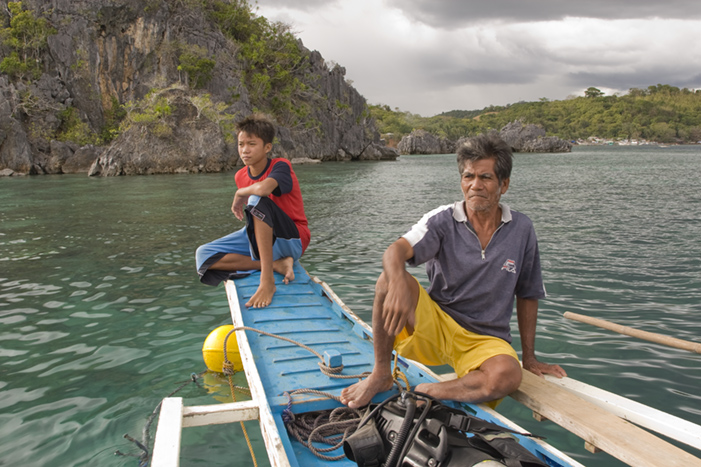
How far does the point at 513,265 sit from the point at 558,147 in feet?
325

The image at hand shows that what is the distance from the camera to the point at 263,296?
15.7ft

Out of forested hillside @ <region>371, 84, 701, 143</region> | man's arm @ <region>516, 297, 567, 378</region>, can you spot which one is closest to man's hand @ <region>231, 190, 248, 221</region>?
man's arm @ <region>516, 297, 567, 378</region>

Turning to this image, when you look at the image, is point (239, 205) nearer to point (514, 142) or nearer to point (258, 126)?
point (258, 126)

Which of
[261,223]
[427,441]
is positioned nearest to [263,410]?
[427,441]

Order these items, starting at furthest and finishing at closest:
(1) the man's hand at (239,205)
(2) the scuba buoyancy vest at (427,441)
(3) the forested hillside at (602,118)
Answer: (3) the forested hillside at (602,118), (1) the man's hand at (239,205), (2) the scuba buoyancy vest at (427,441)

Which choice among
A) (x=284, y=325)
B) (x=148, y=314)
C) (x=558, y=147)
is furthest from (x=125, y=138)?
(x=558, y=147)

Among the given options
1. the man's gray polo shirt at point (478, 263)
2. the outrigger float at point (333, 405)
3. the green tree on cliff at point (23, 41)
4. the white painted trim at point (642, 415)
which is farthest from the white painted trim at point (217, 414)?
the green tree on cliff at point (23, 41)

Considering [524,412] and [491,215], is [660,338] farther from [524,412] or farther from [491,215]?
[491,215]

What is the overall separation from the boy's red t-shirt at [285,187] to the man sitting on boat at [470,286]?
98.3 inches

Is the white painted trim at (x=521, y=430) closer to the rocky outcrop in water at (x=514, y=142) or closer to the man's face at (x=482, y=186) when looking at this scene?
the man's face at (x=482, y=186)

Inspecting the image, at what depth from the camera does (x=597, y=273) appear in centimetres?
748

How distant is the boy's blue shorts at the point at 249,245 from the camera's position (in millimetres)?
5211

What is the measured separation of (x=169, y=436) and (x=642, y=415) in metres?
2.70

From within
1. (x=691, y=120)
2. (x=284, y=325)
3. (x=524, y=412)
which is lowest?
(x=524, y=412)
